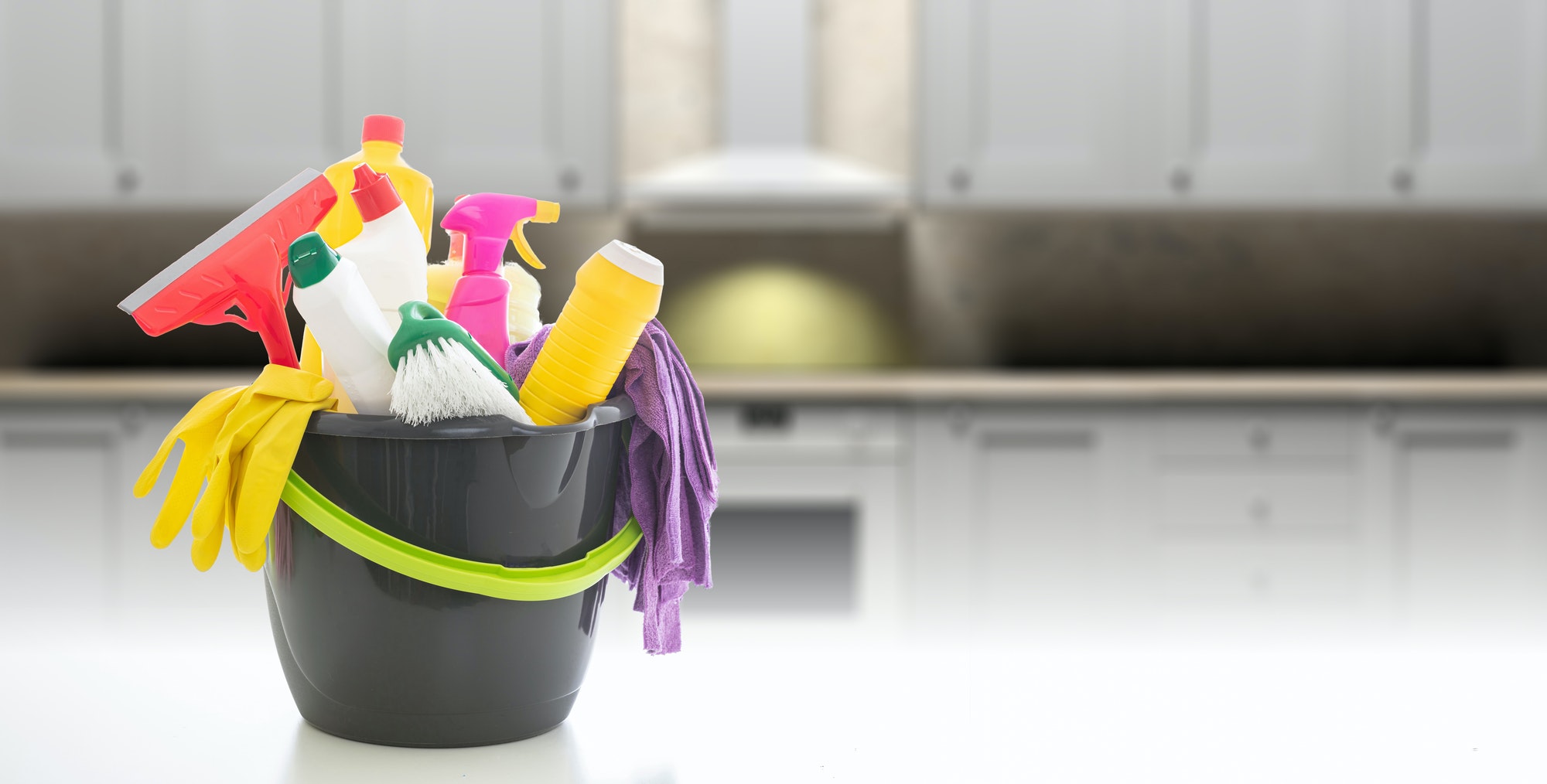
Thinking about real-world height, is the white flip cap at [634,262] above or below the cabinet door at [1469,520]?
above

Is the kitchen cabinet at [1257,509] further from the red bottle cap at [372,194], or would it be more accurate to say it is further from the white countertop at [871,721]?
the red bottle cap at [372,194]

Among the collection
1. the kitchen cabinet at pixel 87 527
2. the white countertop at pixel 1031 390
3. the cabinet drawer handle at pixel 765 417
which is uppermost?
the white countertop at pixel 1031 390

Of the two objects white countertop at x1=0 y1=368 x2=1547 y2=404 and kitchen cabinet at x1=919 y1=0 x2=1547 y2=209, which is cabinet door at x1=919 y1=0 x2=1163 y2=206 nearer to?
kitchen cabinet at x1=919 y1=0 x2=1547 y2=209

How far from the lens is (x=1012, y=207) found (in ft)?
7.16

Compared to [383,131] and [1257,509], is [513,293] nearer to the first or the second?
[383,131]

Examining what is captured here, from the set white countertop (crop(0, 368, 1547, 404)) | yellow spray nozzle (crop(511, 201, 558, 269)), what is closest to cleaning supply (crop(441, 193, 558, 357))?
yellow spray nozzle (crop(511, 201, 558, 269))

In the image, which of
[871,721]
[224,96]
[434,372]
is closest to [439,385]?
[434,372]

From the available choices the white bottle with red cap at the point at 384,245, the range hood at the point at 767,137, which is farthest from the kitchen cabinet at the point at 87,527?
the white bottle with red cap at the point at 384,245

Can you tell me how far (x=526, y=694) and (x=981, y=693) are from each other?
21 cm

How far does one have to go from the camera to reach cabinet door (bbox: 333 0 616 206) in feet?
7.09

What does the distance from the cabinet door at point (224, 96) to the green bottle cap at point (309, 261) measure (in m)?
2.05

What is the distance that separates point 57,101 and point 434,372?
7.88 ft

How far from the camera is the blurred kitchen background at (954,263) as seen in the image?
197 centimetres

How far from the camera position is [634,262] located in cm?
36
